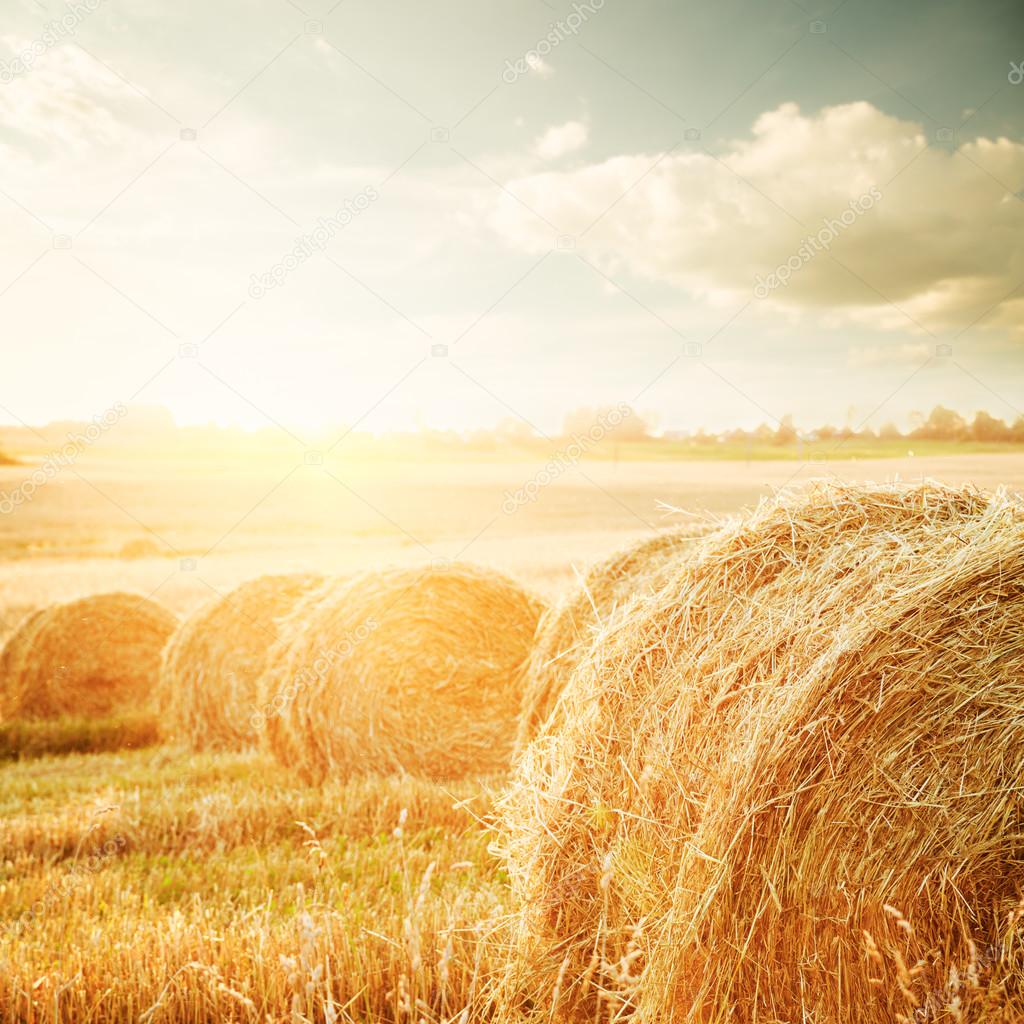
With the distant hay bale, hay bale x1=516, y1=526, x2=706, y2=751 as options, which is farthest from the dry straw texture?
the distant hay bale

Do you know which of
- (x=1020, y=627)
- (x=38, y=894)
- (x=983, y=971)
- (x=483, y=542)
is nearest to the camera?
(x=983, y=971)

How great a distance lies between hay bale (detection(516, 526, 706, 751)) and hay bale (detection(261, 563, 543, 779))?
42.7 inches

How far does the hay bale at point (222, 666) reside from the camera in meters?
7.98

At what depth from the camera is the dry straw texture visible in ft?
Result: 7.62

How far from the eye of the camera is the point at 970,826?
2.33 meters

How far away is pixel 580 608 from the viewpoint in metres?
5.57

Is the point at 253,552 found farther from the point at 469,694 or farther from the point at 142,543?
the point at 469,694

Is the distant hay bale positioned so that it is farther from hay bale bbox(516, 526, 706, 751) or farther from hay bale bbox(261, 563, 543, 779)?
hay bale bbox(516, 526, 706, 751)

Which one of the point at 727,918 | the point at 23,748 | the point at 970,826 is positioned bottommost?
the point at 23,748

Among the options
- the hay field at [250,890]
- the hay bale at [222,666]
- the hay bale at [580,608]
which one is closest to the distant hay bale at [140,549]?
the hay field at [250,890]

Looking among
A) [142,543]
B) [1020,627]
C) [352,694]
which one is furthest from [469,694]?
[142,543]

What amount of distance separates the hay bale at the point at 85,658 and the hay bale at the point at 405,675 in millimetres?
3592

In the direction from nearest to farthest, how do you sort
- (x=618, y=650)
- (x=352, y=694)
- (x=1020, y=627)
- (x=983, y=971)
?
(x=983, y=971) → (x=1020, y=627) → (x=618, y=650) → (x=352, y=694)

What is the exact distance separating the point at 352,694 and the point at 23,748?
4.02m
